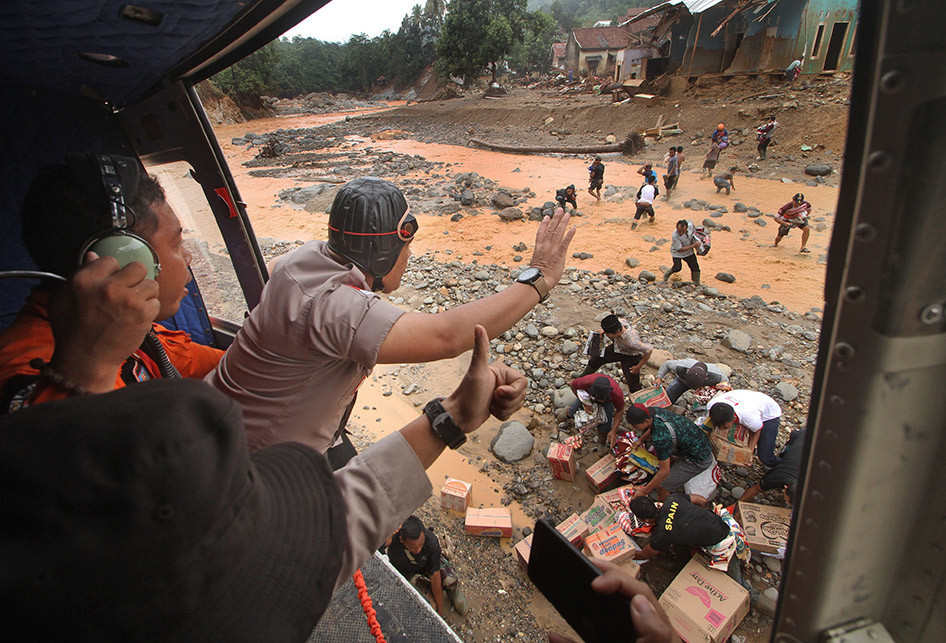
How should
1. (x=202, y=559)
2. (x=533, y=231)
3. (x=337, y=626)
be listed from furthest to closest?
1. (x=533, y=231)
2. (x=337, y=626)
3. (x=202, y=559)

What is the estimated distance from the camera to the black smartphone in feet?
4.12

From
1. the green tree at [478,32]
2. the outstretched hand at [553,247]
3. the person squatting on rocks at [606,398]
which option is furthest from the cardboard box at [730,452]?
the green tree at [478,32]

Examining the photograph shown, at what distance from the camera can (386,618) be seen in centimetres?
188

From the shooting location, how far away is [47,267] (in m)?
1.48

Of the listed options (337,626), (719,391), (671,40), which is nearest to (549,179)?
(719,391)

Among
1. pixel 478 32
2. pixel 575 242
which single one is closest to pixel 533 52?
pixel 478 32

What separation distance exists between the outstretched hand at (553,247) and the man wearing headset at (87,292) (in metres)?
1.46

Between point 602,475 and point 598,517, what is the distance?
488 mm

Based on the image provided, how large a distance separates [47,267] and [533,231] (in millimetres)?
10451

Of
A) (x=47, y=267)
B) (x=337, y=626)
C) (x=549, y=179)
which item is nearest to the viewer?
(x=47, y=267)

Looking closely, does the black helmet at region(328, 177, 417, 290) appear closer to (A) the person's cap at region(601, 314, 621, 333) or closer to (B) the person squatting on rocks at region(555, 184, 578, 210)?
(A) the person's cap at region(601, 314, 621, 333)

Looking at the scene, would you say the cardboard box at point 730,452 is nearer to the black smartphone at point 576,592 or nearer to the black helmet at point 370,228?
the black smartphone at point 576,592

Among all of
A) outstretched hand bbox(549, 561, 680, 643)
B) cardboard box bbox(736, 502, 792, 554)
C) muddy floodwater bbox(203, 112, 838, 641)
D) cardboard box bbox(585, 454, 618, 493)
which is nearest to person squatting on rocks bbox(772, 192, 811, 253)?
muddy floodwater bbox(203, 112, 838, 641)

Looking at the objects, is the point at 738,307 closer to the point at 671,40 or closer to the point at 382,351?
the point at 382,351
